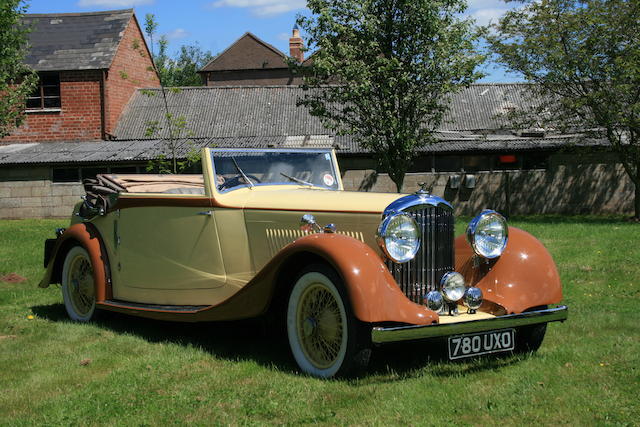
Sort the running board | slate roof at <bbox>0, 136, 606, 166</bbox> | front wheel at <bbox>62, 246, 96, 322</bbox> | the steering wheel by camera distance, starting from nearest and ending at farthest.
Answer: the running board < the steering wheel < front wheel at <bbox>62, 246, 96, 322</bbox> < slate roof at <bbox>0, 136, 606, 166</bbox>

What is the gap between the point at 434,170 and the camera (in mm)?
23750

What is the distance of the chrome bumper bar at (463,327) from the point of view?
426cm

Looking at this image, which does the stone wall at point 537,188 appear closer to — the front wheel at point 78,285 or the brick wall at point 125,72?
the brick wall at point 125,72

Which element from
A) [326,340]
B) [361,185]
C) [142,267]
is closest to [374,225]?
[326,340]

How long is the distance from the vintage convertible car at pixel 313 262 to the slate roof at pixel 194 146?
16.3 metres

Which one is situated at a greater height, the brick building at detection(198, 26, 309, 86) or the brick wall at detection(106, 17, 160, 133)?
A: the brick building at detection(198, 26, 309, 86)

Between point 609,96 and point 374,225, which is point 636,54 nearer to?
point 609,96

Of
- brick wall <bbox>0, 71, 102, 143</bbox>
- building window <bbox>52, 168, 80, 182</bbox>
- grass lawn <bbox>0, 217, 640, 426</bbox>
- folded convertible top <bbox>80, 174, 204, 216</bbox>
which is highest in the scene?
brick wall <bbox>0, 71, 102, 143</bbox>

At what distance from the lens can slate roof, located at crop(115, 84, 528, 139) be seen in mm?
25984

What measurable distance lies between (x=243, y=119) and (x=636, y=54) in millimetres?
13989

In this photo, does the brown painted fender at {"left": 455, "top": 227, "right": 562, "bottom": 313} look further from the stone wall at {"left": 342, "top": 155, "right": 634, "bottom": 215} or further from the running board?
the stone wall at {"left": 342, "top": 155, "right": 634, "bottom": 215}

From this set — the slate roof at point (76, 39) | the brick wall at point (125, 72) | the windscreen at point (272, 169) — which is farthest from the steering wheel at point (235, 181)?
the slate roof at point (76, 39)

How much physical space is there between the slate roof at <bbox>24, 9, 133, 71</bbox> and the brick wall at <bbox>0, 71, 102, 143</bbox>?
1.78ft

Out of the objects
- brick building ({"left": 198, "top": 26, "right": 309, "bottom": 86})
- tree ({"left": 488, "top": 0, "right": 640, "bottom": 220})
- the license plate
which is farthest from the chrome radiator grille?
brick building ({"left": 198, "top": 26, "right": 309, "bottom": 86})
